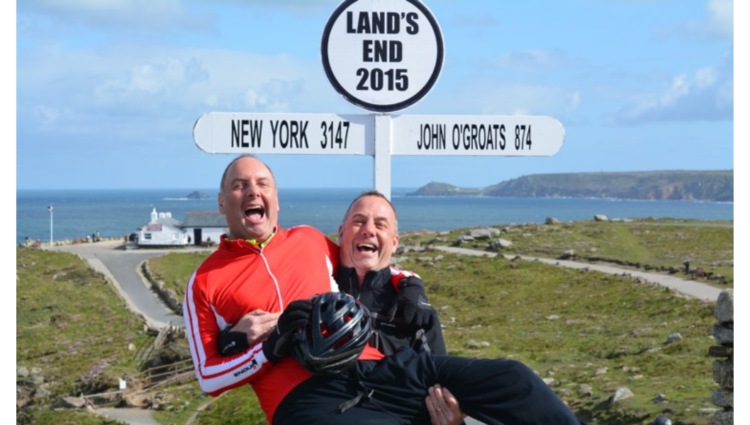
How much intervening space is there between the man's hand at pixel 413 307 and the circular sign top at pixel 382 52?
1.44 metres

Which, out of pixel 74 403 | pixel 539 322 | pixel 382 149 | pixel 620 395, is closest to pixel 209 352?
pixel 382 149

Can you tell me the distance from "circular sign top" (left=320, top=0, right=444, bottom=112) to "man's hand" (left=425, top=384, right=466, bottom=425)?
1.95 meters

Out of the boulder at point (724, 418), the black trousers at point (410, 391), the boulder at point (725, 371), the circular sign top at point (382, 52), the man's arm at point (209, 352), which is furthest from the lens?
the boulder at point (724, 418)

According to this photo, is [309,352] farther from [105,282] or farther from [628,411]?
[105,282]

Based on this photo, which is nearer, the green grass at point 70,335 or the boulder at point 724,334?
the boulder at point 724,334

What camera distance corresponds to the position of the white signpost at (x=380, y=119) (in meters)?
5.03

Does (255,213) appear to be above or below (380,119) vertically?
below

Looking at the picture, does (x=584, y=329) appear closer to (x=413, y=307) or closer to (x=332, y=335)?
(x=413, y=307)

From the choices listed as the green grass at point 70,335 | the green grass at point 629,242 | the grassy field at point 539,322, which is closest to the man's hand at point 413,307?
the grassy field at point 539,322

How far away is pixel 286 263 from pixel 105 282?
137 ft

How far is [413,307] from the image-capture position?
4.02 metres

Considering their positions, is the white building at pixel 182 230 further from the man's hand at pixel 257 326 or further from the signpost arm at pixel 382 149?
the man's hand at pixel 257 326

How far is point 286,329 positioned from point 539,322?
25397 mm

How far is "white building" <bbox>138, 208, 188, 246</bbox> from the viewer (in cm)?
6731
